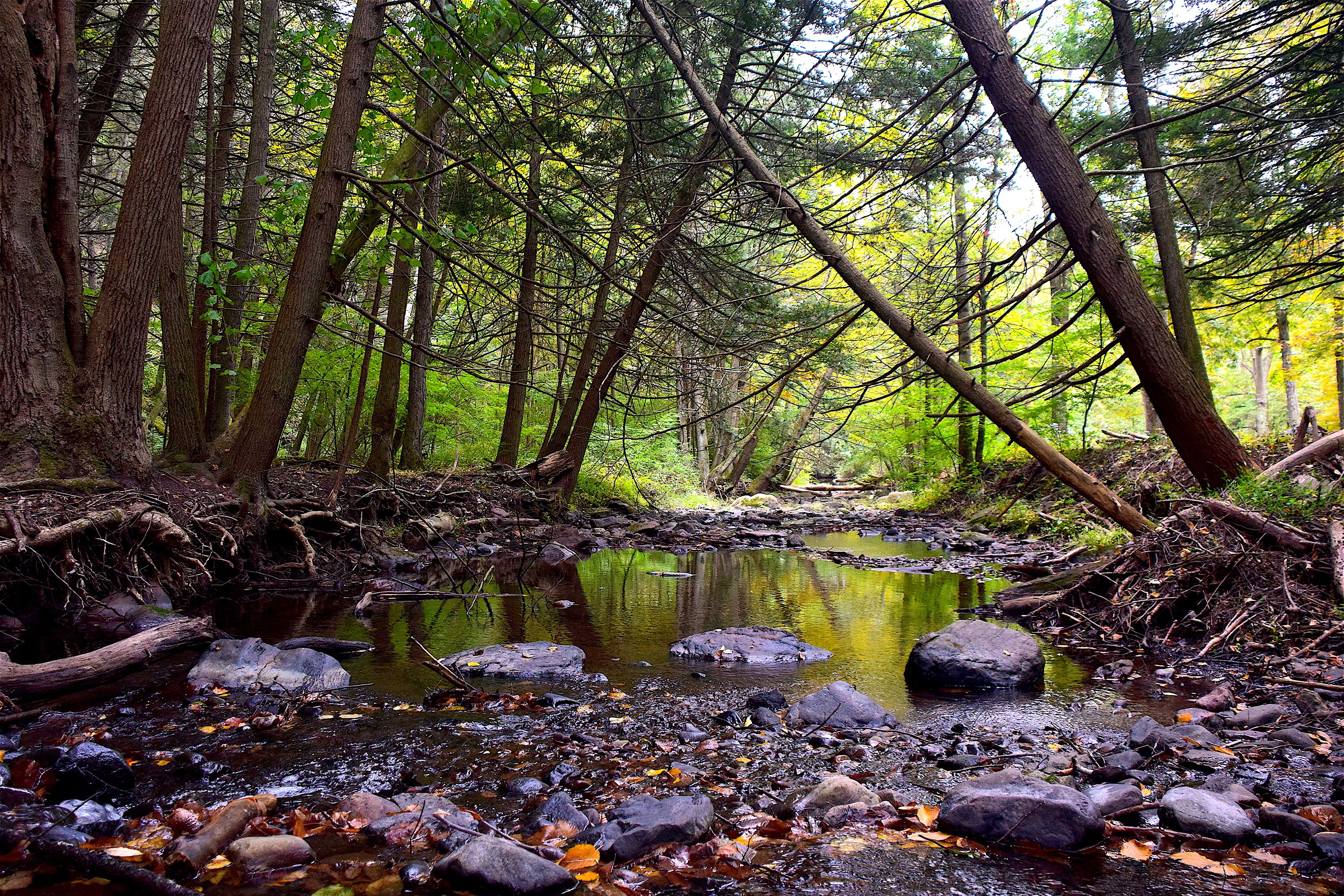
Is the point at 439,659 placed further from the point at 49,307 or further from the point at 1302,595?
the point at 1302,595

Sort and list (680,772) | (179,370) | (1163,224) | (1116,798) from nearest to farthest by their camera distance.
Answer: (1116,798) → (680,772) → (179,370) → (1163,224)

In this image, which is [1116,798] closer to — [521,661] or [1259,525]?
[521,661]

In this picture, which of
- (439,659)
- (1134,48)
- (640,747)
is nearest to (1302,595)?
(640,747)

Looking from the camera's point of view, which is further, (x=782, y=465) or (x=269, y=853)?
(x=782, y=465)

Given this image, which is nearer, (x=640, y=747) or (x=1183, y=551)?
(x=640, y=747)

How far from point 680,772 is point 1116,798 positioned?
1.63m

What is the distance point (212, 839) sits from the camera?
2.31 m

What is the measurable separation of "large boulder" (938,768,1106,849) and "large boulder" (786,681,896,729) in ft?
3.79

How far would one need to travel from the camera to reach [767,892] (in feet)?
7.09

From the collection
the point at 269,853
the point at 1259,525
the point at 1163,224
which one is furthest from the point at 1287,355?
the point at 269,853

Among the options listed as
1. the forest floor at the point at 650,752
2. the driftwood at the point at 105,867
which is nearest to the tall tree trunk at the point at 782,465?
the forest floor at the point at 650,752

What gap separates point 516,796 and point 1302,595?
511 cm

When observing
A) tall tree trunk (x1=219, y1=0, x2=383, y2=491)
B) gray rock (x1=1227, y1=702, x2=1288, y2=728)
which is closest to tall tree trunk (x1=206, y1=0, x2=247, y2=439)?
tall tree trunk (x1=219, y1=0, x2=383, y2=491)

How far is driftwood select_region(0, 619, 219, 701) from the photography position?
3508 mm
